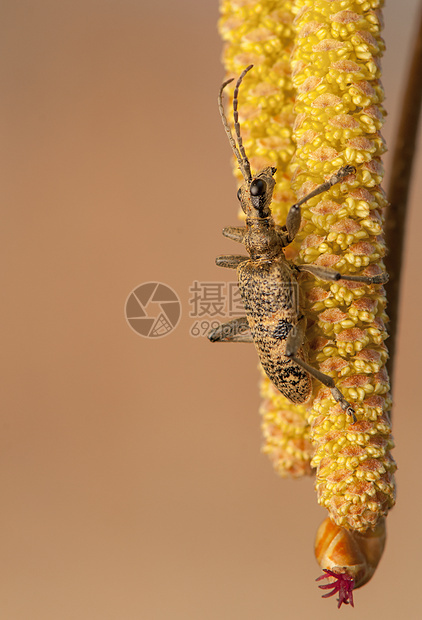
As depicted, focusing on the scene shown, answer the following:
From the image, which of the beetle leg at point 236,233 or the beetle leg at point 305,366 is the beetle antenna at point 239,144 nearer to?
the beetle leg at point 236,233

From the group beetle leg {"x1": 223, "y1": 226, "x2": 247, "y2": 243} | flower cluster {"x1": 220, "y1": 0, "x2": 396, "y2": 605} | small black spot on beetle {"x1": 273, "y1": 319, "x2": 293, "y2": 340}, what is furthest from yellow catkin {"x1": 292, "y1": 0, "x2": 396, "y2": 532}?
beetle leg {"x1": 223, "y1": 226, "x2": 247, "y2": 243}

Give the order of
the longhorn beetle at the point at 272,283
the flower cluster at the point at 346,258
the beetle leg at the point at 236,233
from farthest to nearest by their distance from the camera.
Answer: the beetle leg at the point at 236,233, the longhorn beetle at the point at 272,283, the flower cluster at the point at 346,258

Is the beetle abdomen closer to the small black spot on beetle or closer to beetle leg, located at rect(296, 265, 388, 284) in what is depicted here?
the small black spot on beetle

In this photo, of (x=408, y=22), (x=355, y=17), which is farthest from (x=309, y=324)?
(x=408, y=22)

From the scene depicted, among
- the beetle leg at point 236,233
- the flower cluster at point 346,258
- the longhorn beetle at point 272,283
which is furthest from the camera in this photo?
the beetle leg at point 236,233

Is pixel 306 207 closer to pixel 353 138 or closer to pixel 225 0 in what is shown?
pixel 353 138

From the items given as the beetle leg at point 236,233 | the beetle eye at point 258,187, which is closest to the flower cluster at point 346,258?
the beetle eye at point 258,187
